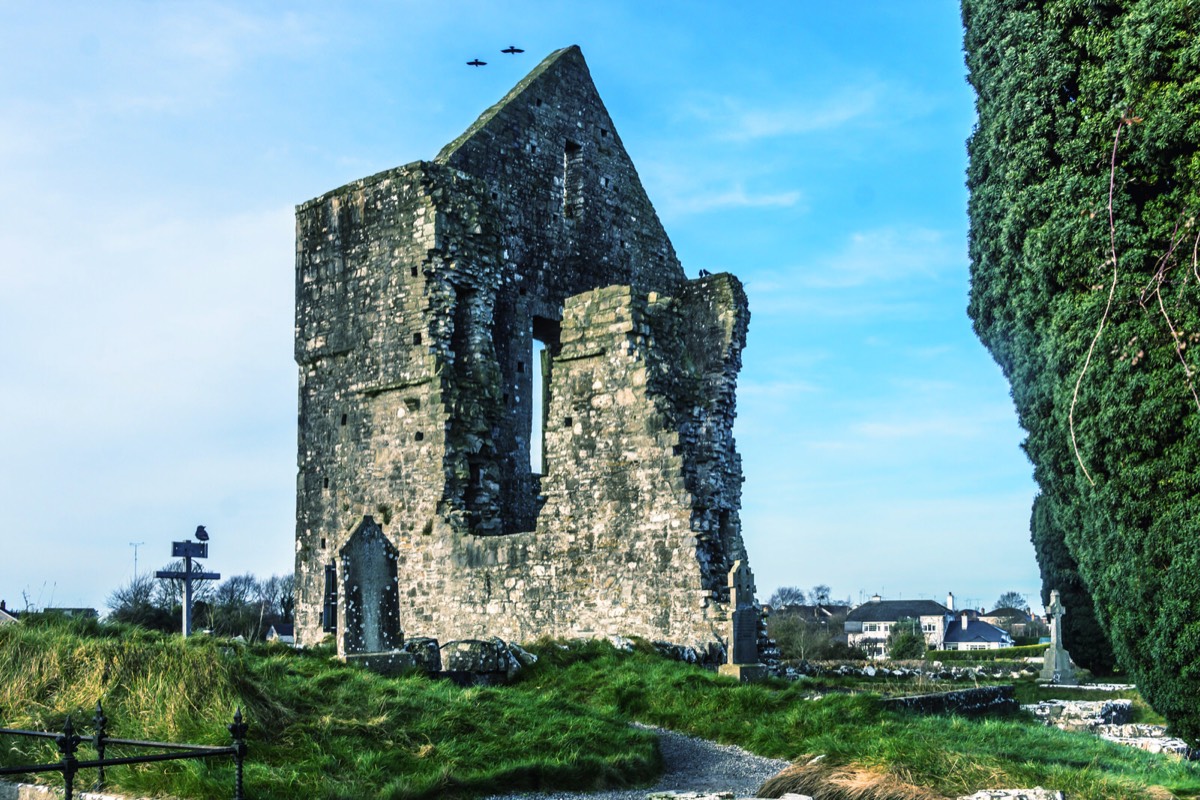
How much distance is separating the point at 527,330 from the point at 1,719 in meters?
13.0

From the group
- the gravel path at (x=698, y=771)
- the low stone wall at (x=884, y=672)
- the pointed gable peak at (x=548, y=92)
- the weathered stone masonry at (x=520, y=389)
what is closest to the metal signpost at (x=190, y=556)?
the weathered stone masonry at (x=520, y=389)

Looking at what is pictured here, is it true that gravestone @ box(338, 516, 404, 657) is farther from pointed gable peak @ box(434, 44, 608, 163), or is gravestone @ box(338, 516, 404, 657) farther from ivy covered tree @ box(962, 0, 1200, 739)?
pointed gable peak @ box(434, 44, 608, 163)

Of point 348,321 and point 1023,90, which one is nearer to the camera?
point 1023,90

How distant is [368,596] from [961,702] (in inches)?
279

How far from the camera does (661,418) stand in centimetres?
1545

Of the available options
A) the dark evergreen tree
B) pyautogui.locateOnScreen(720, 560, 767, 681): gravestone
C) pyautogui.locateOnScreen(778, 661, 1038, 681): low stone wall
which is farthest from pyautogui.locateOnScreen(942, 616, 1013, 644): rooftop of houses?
pyautogui.locateOnScreen(720, 560, 767, 681): gravestone

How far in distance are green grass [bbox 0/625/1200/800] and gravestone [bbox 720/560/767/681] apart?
2.31m

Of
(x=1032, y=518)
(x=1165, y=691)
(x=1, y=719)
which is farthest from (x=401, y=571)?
(x=1032, y=518)

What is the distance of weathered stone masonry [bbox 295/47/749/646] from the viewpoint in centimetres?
1571

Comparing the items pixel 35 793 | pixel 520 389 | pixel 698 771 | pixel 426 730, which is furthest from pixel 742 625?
pixel 35 793

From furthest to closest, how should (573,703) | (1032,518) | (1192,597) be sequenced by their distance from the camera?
(1032,518) → (573,703) → (1192,597)

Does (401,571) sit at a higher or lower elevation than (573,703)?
higher

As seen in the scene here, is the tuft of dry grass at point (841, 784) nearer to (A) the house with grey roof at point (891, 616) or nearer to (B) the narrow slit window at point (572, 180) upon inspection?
(B) the narrow slit window at point (572, 180)

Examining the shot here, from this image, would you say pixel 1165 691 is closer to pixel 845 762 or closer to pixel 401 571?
pixel 845 762
